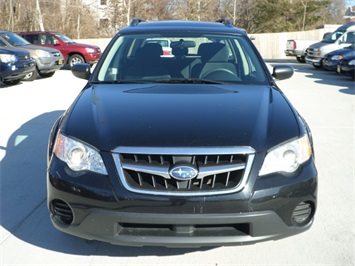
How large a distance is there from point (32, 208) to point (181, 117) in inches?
68.7

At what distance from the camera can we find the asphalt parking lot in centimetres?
297

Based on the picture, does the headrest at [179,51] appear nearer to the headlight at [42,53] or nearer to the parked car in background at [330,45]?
the headlight at [42,53]

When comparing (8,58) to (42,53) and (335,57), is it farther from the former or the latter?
(335,57)

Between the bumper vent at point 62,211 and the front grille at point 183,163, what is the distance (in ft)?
1.49

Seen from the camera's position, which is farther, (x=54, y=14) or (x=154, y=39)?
(x=54, y=14)

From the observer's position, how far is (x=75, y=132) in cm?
280

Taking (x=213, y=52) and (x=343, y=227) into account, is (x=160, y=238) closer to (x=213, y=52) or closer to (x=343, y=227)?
(x=343, y=227)

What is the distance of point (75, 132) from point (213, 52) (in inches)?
79.6

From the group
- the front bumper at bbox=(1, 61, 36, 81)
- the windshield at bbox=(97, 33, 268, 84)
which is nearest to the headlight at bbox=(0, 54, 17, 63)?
the front bumper at bbox=(1, 61, 36, 81)

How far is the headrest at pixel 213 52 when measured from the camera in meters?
4.26

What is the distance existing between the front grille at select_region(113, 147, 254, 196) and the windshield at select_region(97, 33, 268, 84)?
4.68 feet

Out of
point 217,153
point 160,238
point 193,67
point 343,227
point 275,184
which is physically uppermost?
point 193,67

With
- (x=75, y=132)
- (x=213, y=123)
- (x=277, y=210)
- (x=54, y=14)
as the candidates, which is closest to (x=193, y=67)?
(x=213, y=123)

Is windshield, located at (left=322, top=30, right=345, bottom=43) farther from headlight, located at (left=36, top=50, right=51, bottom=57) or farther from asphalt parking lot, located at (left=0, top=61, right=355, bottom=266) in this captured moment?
asphalt parking lot, located at (left=0, top=61, right=355, bottom=266)
